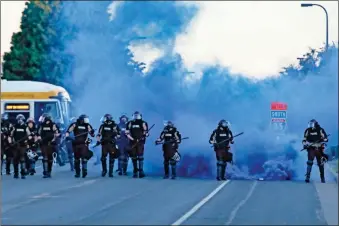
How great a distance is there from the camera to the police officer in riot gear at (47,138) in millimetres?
26938

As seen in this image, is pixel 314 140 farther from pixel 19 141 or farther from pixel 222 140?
pixel 19 141

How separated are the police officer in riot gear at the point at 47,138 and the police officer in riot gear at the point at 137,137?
189 centimetres

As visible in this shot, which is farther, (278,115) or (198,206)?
(278,115)

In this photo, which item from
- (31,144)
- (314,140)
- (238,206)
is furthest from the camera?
(31,144)

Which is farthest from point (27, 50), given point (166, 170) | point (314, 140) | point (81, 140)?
point (314, 140)

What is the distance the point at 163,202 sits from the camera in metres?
19.3

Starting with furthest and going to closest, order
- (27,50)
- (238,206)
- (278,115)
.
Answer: (27,50) → (278,115) → (238,206)

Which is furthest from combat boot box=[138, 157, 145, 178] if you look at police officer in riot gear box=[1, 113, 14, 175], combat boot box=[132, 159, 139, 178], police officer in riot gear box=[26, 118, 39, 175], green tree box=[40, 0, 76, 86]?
green tree box=[40, 0, 76, 86]

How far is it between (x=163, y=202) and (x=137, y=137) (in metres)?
8.03

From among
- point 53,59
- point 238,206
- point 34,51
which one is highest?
point 34,51

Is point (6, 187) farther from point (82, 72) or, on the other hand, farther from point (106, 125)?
point (82, 72)

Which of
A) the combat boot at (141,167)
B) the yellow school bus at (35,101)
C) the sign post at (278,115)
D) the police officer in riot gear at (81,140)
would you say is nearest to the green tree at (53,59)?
the yellow school bus at (35,101)

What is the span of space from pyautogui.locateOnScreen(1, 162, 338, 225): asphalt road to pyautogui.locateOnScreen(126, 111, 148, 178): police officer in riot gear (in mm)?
536

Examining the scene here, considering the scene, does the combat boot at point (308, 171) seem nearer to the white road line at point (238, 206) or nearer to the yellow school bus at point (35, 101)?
the white road line at point (238, 206)
